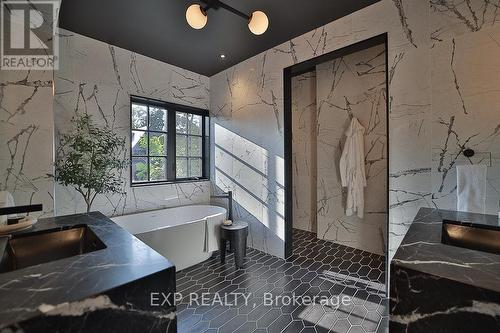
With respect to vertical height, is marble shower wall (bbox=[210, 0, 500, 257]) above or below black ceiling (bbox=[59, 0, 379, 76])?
below

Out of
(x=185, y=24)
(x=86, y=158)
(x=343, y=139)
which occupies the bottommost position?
(x=86, y=158)

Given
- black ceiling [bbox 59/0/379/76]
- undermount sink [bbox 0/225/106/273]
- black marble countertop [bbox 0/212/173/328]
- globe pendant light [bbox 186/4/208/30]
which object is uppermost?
black ceiling [bbox 59/0/379/76]

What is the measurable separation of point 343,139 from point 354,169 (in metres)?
0.52

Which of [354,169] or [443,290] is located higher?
[354,169]

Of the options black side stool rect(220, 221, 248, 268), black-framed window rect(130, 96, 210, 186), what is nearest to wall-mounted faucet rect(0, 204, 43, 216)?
black side stool rect(220, 221, 248, 268)

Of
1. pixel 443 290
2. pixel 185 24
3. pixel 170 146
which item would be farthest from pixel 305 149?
pixel 443 290

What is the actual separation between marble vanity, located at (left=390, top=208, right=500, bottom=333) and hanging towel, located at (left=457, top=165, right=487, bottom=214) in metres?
0.89

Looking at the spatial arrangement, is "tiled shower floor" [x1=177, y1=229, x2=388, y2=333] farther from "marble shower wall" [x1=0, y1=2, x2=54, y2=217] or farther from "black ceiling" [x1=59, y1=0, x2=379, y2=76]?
"black ceiling" [x1=59, y1=0, x2=379, y2=76]

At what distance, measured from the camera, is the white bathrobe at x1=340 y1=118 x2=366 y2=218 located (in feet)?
9.99

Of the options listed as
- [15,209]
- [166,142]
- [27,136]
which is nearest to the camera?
[15,209]

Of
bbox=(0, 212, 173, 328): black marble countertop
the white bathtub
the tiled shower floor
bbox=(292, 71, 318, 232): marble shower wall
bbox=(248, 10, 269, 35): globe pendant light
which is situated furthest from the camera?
bbox=(292, 71, 318, 232): marble shower wall

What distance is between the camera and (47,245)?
1.26m

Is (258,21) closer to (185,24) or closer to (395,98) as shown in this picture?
(185,24)

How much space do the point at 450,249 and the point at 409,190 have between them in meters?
1.20
